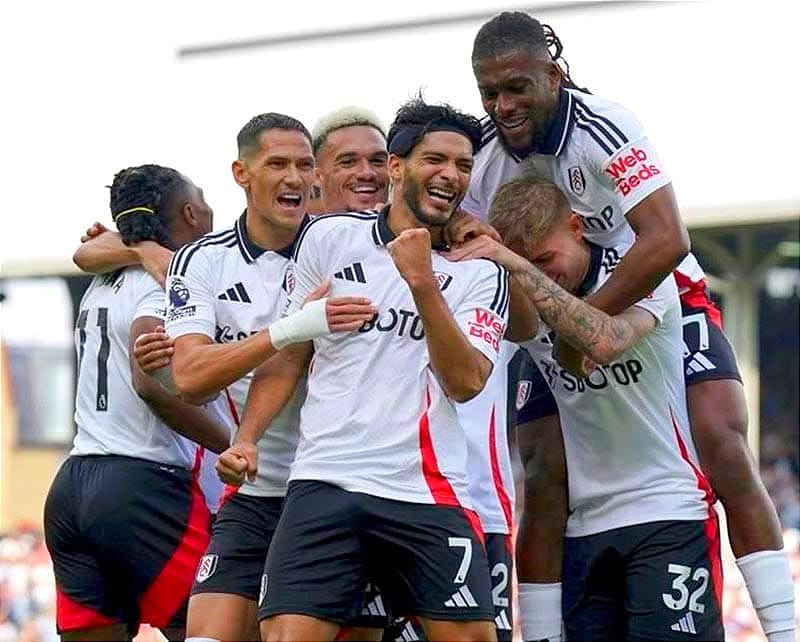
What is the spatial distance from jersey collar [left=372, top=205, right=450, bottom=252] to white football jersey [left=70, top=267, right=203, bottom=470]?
155 cm

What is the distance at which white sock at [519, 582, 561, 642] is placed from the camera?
6.67 meters

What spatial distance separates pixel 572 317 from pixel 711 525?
1.07m

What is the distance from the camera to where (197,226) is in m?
7.40

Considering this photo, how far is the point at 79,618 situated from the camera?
286 inches

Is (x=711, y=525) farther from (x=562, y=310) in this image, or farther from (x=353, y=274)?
(x=353, y=274)

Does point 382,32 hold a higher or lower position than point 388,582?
higher

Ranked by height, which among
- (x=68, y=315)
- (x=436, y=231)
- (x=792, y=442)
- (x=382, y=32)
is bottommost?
(x=792, y=442)

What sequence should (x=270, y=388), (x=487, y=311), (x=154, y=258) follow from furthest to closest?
(x=154, y=258)
(x=270, y=388)
(x=487, y=311)

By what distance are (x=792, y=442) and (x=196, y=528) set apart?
48.5 ft

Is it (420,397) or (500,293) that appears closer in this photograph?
(420,397)

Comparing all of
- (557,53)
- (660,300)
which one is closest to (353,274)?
(660,300)

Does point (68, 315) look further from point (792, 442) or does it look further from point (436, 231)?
point (436, 231)

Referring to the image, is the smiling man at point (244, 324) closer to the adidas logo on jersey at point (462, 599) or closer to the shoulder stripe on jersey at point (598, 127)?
the adidas logo on jersey at point (462, 599)

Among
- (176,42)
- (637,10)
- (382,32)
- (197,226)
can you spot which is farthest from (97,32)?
(197,226)
